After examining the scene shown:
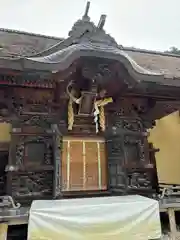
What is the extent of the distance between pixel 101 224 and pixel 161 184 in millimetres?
2683

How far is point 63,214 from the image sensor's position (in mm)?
3029

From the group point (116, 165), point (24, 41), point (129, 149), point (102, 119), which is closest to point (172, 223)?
point (116, 165)

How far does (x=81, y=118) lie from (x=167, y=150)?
2.77m

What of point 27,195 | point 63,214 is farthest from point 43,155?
point 63,214

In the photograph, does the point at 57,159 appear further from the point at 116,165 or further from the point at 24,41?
the point at 24,41

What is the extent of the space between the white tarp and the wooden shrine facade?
0.68 m

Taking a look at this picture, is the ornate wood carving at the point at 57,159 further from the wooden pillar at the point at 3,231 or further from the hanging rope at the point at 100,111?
the wooden pillar at the point at 3,231

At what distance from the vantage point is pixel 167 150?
5.84 meters

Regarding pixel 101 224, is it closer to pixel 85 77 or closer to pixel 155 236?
pixel 155 236

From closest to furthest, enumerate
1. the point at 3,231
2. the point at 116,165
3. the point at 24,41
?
the point at 3,231 → the point at 116,165 → the point at 24,41

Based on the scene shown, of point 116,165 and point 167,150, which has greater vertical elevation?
point 167,150

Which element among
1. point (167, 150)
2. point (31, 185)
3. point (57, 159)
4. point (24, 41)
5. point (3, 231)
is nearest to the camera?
point (3, 231)

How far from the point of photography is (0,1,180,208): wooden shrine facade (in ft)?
12.2

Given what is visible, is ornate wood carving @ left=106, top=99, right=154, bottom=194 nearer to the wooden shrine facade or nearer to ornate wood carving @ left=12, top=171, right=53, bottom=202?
the wooden shrine facade
